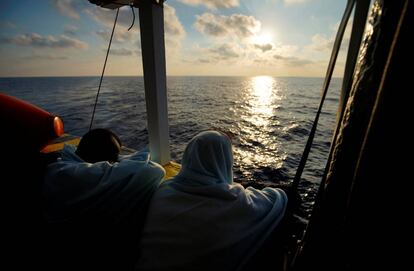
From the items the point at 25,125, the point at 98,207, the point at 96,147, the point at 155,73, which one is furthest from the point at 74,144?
the point at 98,207

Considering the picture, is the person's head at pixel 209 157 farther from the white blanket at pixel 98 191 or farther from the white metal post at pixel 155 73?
the white metal post at pixel 155 73

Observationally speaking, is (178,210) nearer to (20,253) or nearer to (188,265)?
(188,265)

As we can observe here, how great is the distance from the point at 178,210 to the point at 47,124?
1.44 m

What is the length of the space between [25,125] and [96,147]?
29.5 inches

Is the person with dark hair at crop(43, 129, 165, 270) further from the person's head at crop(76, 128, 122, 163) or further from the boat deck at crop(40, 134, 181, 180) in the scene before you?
the boat deck at crop(40, 134, 181, 180)

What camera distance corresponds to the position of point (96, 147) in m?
1.33

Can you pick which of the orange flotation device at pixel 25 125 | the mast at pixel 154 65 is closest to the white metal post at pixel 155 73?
the mast at pixel 154 65

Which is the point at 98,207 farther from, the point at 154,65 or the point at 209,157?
the point at 154,65

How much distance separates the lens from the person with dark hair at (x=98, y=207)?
114 centimetres

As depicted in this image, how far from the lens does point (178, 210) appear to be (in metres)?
0.97

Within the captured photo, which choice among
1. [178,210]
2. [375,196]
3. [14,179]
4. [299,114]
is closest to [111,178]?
[178,210]

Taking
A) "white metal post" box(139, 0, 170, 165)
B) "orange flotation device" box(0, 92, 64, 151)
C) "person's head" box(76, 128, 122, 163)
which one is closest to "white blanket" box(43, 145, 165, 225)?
"person's head" box(76, 128, 122, 163)

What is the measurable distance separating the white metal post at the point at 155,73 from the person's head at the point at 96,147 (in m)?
0.86

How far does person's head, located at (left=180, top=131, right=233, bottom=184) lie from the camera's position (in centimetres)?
103
